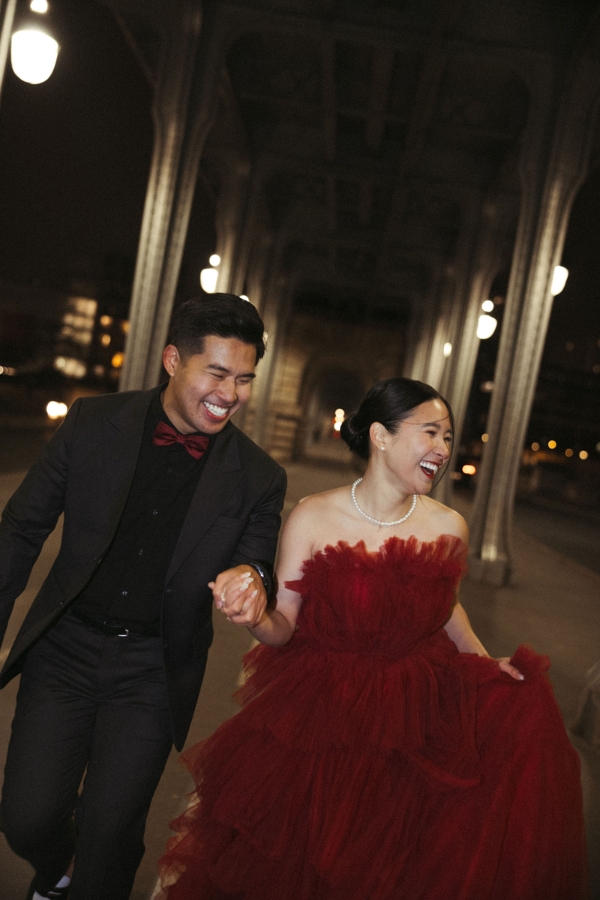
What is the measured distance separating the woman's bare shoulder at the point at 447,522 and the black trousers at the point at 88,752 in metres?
1.15

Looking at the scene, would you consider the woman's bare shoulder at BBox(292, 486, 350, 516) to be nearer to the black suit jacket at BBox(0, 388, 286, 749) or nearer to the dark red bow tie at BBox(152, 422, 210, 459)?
the black suit jacket at BBox(0, 388, 286, 749)

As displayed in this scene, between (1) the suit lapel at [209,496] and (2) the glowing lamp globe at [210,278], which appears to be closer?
(1) the suit lapel at [209,496]

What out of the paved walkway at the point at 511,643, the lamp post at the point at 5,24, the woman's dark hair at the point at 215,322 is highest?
the lamp post at the point at 5,24

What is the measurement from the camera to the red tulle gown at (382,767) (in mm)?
2361

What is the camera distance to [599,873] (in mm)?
3748

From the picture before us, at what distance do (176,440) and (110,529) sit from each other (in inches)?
14.6

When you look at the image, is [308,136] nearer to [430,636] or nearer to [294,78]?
[294,78]

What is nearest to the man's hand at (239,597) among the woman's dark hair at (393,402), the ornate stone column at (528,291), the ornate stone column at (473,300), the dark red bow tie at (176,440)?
the dark red bow tie at (176,440)

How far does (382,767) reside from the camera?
2600 millimetres

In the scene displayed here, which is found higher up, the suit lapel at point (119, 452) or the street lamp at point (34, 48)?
the street lamp at point (34, 48)

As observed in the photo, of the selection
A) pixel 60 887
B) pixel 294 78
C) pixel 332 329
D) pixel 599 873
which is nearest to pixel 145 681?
pixel 60 887

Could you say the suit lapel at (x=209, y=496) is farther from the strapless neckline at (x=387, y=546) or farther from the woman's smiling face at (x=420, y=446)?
the woman's smiling face at (x=420, y=446)

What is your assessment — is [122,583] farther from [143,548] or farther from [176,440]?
[176,440]

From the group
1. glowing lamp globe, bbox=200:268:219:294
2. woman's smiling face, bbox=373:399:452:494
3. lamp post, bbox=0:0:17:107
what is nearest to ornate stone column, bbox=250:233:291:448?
glowing lamp globe, bbox=200:268:219:294
